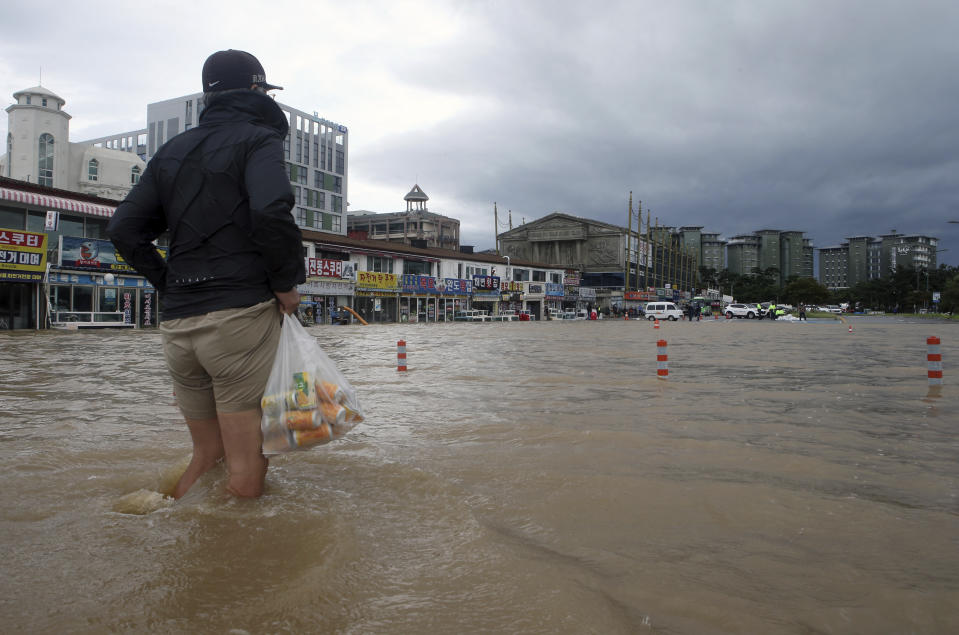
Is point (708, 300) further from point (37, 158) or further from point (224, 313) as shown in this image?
point (224, 313)

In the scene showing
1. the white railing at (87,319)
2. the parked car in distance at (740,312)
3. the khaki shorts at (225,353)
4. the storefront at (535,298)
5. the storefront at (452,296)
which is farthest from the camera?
the storefront at (535,298)

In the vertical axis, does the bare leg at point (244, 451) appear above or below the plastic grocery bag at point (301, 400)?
below

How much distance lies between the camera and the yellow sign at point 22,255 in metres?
24.3

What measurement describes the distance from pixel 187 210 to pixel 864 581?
3.12 meters

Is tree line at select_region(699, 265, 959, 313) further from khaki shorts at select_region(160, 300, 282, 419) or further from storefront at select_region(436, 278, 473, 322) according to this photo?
khaki shorts at select_region(160, 300, 282, 419)

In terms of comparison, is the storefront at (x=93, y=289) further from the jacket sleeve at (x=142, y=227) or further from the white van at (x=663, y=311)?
the white van at (x=663, y=311)

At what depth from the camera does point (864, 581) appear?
2.15m

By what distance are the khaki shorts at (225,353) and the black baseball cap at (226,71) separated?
1.11 metres

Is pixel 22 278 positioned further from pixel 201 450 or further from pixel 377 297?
pixel 201 450

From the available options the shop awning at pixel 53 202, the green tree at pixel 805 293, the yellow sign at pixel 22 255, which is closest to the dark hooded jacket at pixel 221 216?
the shop awning at pixel 53 202

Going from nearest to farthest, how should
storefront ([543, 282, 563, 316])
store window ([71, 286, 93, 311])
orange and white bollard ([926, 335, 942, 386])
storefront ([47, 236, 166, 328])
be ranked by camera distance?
orange and white bollard ([926, 335, 942, 386])
storefront ([47, 236, 166, 328])
store window ([71, 286, 93, 311])
storefront ([543, 282, 563, 316])

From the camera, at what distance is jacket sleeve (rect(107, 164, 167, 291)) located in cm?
273

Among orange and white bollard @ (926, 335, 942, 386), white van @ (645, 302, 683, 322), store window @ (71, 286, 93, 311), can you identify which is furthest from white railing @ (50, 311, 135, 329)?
white van @ (645, 302, 683, 322)

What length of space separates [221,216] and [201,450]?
1140 mm
